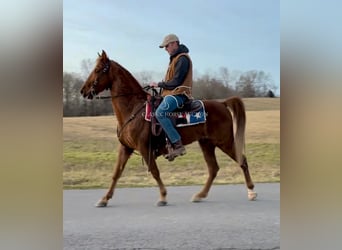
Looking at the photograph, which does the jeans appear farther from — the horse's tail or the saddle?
the horse's tail

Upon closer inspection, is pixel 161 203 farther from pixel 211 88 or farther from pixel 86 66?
pixel 86 66

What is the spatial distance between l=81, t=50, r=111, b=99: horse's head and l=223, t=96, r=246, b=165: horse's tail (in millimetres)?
971

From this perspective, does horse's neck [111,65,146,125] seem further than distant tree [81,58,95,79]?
Yes

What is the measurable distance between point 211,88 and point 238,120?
0.34 meters

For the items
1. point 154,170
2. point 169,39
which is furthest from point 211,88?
point 154,170

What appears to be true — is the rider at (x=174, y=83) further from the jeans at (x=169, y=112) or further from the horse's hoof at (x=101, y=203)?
the horse's hoof at (x=101, y=203)

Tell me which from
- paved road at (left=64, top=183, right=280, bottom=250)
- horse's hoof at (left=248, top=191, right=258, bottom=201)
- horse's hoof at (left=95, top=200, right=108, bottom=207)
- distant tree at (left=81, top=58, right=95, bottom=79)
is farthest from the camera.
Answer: horse's hoof at (left=248, top=191, right=258, bottom=201)

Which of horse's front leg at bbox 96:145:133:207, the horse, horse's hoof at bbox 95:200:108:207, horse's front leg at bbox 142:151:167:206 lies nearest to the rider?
the horse

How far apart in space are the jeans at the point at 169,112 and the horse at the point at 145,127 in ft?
0.28

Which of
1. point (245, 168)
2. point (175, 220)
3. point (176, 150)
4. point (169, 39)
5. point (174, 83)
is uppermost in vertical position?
point (169, 39)

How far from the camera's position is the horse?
3.02m

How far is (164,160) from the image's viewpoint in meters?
3.22

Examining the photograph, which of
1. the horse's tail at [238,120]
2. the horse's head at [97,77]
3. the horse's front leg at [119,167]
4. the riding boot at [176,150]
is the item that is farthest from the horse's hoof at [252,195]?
the horse's head at [97,77]

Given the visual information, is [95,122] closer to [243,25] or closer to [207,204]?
[207,204]
